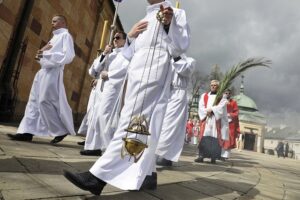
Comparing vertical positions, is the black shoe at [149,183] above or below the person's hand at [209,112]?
below

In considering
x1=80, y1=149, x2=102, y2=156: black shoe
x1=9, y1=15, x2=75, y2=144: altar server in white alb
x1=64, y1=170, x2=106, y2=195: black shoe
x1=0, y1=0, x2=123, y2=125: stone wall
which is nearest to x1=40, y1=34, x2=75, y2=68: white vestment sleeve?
x1=9, y1=15, x2=75, y2=144: altar server in white alb

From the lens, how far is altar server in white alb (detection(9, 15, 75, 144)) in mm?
5594

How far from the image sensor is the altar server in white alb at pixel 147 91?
2.62 meters

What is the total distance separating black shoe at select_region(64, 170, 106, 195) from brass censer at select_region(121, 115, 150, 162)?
30 cm

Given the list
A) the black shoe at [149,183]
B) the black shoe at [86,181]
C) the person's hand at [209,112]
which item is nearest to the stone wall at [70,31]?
the person's hand at [209,112]

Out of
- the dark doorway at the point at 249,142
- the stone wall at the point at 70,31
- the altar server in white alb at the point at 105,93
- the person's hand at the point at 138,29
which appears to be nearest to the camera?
the person's hand at the point at 138,29

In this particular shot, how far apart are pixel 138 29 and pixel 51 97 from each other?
10.2ft

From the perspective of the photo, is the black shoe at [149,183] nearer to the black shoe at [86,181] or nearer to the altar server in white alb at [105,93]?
the black shoe at [86,181]

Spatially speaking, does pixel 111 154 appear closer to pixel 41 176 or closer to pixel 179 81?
pixel 41 176

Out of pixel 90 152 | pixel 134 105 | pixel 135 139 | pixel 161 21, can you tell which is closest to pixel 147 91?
pixel 134 105

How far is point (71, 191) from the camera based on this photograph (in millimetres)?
2561

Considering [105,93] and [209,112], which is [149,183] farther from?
[209,112]

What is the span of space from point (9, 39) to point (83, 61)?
192 inches

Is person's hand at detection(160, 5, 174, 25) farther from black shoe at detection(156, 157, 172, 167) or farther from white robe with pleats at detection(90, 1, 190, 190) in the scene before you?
black shoe at detection(156, 157, 172, 167)
